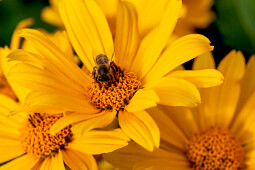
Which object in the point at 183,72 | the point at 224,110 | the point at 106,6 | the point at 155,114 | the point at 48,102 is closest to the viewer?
the point at 48,102

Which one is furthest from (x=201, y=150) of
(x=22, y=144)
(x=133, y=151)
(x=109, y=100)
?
(x=22, y=144)

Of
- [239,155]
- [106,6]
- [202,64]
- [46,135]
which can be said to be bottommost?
[239,155]

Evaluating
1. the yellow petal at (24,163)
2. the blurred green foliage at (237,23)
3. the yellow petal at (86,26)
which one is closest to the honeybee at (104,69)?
the yellow petal at (86,26)

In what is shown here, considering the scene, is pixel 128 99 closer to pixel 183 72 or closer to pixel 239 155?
pixel 183 72

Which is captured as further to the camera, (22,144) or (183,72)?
(22,144)

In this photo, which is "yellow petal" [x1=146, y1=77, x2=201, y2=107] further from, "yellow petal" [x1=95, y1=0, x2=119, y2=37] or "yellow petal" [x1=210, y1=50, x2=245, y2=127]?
"yellow petal" [x1=95, y1=0, x2=119, y2=37]

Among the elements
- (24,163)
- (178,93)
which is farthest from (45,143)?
(178,93)

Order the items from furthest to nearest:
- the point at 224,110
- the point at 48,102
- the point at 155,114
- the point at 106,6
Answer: the point at 106,6 → the point at 224,110 → the point at 155,114 → the point at 48,102

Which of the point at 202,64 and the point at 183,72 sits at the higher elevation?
the point at 202,64
